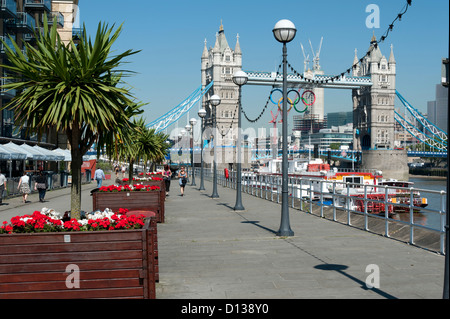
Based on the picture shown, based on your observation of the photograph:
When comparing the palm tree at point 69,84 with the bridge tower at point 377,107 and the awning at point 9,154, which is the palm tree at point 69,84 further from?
the bridge tower at point 377,107

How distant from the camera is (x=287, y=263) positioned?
948cm

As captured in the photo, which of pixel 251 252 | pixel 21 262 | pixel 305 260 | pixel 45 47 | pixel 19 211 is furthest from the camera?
pixel 19 211

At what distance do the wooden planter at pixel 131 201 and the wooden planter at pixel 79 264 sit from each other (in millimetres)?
9186

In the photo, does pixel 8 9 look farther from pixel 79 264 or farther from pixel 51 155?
pixel 79 264

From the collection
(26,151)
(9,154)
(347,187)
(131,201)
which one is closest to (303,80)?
(26,151)

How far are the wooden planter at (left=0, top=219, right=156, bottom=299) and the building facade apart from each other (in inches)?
5411

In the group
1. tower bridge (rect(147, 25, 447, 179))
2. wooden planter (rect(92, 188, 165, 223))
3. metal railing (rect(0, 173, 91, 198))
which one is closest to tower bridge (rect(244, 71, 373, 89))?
tower bridge (rect(147, 25, 447, 179))

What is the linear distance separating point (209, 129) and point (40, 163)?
59.2 m

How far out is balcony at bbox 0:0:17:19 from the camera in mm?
38047

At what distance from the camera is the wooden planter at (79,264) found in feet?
20.3

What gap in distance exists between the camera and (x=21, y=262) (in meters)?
6.20
